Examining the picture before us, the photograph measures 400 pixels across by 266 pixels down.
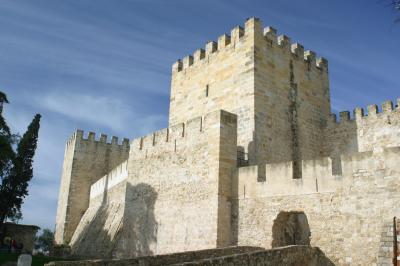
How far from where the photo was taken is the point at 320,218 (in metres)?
10.7

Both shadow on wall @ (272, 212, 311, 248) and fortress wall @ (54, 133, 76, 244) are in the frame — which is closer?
shadow on wall @ (272, 212, 311, 248)

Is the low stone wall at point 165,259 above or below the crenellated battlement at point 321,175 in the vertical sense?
below

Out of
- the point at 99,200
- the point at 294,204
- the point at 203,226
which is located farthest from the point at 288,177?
the point at 99,200

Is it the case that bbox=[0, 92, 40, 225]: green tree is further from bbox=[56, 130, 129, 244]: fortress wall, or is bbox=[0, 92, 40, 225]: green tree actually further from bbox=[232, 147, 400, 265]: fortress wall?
bbox=[232, 147, 400, 265]: fortress wall

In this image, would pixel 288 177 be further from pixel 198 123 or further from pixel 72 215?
pixel 72 215

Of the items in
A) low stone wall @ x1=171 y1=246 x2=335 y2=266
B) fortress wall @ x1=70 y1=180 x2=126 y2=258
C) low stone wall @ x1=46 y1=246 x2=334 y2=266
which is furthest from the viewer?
fortress wall @ x1=70 y1=180 x2=126 y2=258

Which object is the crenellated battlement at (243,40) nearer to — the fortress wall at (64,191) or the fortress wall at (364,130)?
the fortress wall at (364,130)

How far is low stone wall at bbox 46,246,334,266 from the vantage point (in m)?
8.21

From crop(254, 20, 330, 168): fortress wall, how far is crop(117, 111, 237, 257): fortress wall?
2.02 metres

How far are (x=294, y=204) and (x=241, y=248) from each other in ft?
6.26

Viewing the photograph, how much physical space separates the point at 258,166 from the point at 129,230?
744 centimetres

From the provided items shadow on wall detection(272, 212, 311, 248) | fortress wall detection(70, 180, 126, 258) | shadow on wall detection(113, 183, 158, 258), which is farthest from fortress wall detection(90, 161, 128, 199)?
shadow on wall detection(272, 212, 311, 248)

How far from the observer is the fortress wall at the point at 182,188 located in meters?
12.9

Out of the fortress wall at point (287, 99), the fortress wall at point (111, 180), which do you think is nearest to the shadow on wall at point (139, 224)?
the fortress wall at point (111, 180)
